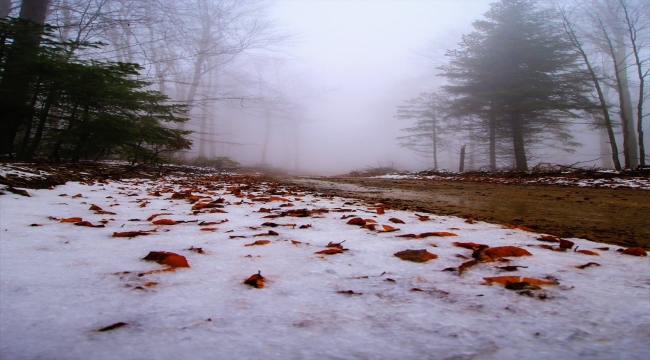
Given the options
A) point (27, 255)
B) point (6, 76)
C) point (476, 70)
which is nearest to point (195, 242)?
point (27, 255)

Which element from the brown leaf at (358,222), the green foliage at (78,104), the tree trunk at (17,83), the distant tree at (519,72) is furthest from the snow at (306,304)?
the distant tree at (519,72)

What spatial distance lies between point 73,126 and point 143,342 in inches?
276

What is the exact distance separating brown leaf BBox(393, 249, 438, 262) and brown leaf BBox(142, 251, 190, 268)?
70cm

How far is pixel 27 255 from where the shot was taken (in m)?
0.95

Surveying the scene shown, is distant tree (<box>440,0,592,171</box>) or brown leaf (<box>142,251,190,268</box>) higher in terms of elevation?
distant tree (<box>440,0,592,171</box>)

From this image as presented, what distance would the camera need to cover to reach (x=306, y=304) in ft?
2.11

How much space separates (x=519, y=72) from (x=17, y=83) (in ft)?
46.8

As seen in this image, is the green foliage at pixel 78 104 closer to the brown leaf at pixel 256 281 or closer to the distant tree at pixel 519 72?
the brown leaf at pixel 256 281

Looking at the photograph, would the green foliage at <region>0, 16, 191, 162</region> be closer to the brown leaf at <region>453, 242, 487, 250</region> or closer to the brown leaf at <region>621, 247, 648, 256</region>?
the brown leaf at <region>453, 242, 487, 250</region>

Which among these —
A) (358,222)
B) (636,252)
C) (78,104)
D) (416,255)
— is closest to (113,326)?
(416,255)

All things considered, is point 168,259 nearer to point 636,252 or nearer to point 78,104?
point 636,252

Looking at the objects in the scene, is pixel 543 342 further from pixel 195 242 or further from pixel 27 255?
pixel 27 255

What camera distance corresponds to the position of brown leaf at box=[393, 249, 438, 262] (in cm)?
98

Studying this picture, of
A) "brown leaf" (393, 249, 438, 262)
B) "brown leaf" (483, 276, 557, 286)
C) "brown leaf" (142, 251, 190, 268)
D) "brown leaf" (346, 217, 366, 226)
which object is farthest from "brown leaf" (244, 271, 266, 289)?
"brown leaf" (346, 217, 366, 226)
